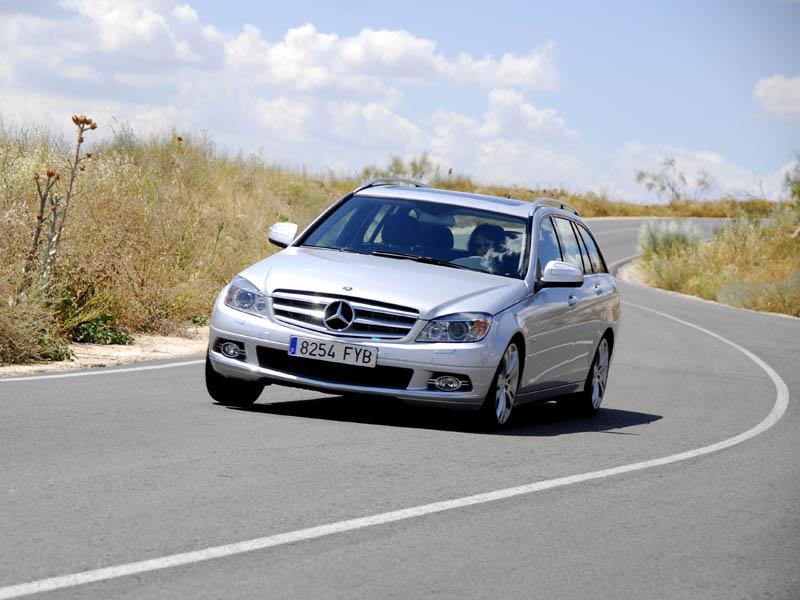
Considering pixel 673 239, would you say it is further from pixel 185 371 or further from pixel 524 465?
pixel 524 465

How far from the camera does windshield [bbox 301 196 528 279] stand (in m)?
10.8

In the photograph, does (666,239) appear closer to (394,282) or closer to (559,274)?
(559,274)

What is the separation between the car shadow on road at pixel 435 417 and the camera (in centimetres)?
1040

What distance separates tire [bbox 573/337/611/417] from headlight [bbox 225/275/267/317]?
358 centimetres

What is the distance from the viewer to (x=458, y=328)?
9742mm

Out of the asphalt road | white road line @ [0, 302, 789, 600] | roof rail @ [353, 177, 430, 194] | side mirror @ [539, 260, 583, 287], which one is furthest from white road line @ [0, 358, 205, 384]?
white road line @ [0, 302, 789, 600]

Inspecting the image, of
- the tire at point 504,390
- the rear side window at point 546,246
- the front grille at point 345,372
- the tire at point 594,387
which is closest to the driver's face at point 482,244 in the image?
the rear side window at point 546,246

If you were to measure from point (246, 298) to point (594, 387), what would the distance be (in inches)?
150

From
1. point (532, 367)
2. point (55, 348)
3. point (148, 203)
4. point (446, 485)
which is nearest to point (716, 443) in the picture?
point (532, 367)

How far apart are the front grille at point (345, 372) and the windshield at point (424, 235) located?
4.32ft

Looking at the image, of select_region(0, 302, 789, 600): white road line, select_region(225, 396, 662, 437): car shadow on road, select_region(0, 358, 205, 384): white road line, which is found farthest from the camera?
select_region(0, 358, 205, 384): white road line

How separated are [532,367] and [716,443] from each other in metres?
1.65

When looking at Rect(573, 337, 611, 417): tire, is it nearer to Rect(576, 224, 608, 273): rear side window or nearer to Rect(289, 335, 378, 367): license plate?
Rect(576, 224, 608, 273): rear side window

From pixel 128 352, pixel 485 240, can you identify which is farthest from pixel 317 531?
pixel 128 352
